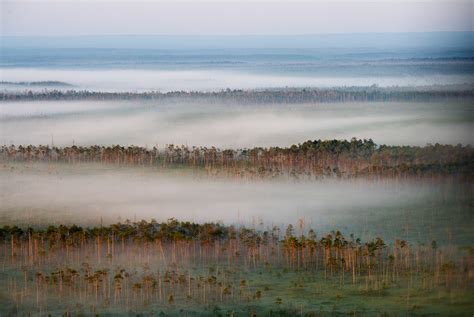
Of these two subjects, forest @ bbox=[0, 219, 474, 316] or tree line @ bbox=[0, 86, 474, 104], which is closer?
forest @ bbox=[0, 219, 474, 316]

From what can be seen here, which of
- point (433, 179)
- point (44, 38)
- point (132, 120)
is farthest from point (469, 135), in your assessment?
point (44, 38)

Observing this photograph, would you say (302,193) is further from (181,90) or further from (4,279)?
(4,279)

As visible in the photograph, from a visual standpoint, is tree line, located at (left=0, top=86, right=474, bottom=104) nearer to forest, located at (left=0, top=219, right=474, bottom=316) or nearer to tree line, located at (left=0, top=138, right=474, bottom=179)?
tree line, located at (left=0, top=138, right=474, bottom=179)

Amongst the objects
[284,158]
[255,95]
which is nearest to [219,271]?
[284,158]

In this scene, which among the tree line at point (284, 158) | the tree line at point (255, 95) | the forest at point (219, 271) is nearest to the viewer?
the forest at point (219, 271)

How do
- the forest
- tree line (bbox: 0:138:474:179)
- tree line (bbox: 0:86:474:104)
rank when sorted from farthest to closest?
tree line (bbox: 0:86:474:104) < tree line (bbox: 0:138:474:179) < the forest

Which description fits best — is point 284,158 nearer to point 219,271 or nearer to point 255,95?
point 255,95

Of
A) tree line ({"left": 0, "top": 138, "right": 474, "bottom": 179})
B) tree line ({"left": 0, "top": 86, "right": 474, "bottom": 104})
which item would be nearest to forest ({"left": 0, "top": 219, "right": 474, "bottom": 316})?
tree line ({"left": 0, "top": 138, "right": 474, "bottom": 179})

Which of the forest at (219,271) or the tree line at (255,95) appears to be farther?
the tree line at (255,95)

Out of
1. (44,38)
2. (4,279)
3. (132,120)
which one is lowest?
(4,279)

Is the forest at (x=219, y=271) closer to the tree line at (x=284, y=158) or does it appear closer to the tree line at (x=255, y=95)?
the tree line at (x=284, y=158)

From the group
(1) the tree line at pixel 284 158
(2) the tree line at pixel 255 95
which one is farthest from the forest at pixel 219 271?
(2) the tree line at pixel 255 95
